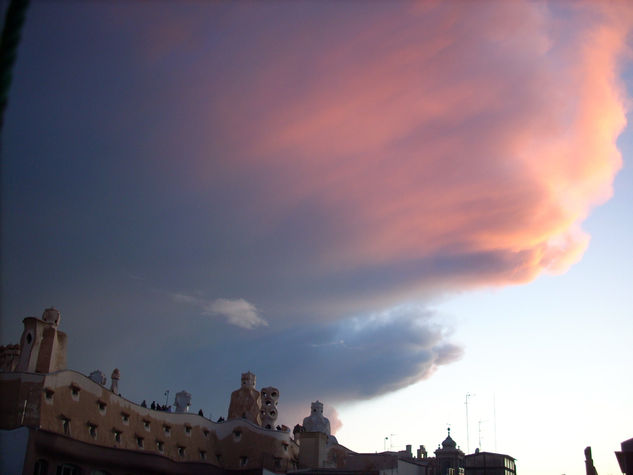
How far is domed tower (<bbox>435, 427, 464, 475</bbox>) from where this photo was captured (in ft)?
276

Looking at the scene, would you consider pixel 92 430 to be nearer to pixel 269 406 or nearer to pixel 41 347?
pixel 41 347

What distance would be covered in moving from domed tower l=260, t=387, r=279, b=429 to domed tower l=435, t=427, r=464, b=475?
2261cm

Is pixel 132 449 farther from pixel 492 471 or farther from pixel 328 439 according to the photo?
pixel 492 471

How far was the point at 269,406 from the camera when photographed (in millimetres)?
75062

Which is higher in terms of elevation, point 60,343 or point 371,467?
point 60,343

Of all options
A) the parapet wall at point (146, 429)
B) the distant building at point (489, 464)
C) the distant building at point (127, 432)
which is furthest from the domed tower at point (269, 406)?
the distant building at point (489, 464)

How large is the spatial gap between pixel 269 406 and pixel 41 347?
97.2 ft

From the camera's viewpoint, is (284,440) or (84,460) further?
(284,440)

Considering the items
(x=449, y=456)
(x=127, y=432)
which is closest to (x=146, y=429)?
(x=127, y=432)

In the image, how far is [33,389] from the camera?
47.8 metres

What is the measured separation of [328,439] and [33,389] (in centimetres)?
3511

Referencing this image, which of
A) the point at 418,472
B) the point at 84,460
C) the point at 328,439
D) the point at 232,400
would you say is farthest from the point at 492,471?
the point at 84,460

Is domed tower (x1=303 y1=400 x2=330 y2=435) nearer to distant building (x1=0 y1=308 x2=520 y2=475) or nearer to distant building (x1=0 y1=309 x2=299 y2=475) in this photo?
distant building (x1=0 y1=308 x2=520 y2=475)

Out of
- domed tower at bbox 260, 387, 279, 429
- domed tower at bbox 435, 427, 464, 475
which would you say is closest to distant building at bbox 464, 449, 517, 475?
domed tower at bbox 435, 427, 464, 475
